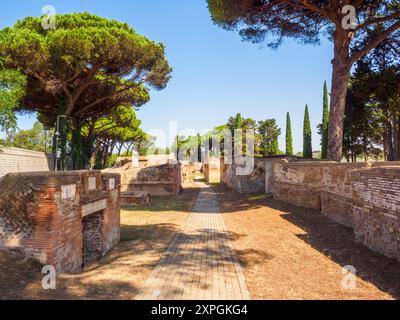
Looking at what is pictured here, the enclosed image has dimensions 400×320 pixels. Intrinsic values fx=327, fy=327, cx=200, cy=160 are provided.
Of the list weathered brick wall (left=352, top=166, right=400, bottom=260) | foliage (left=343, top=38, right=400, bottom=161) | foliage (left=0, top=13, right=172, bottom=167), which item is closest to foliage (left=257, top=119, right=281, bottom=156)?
foliage (left=343, top=38, right=400, bottom=161)

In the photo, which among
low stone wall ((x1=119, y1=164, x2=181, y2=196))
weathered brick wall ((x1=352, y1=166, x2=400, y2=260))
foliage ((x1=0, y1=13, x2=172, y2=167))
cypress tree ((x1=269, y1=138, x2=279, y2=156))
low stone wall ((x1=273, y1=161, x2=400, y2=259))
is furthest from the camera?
cypress tree ((x1=269, y1=138, x2=279, y2=156))

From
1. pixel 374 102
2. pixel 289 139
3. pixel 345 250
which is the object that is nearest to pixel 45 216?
pixel 345 250

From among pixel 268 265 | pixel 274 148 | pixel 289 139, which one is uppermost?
pixel 289 139

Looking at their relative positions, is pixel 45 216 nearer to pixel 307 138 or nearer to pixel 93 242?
pixel 93 242

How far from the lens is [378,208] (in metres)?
7.30

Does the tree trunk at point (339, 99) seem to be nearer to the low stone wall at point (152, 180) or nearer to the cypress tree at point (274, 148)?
the low stone wall at point (152, 180)

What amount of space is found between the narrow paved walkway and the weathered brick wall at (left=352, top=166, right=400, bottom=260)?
314cm

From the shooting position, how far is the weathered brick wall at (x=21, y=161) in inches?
806

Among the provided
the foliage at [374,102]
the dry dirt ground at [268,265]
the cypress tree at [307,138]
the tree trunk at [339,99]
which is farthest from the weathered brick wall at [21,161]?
the cypress tree at [307,138]

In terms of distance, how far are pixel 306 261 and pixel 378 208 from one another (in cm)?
199

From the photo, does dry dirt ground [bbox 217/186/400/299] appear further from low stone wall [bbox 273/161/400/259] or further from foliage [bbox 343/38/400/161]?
foliage [bbox 343/38/400/161]

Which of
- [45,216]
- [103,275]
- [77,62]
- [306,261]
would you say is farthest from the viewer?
[77,62]

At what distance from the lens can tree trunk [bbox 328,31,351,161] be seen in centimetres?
1581

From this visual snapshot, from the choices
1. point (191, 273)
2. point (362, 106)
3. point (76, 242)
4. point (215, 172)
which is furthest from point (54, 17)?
point (215, 172)
